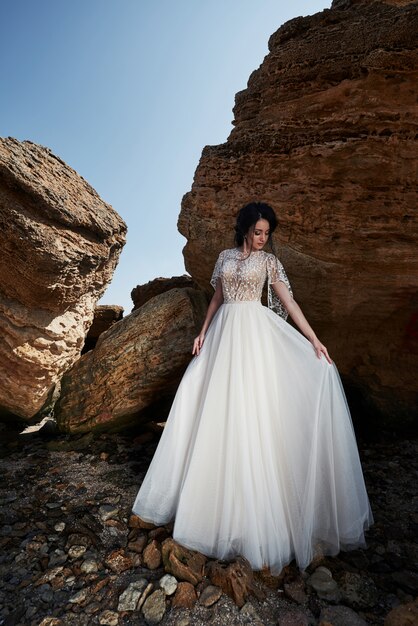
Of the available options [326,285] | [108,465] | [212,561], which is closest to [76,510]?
[108,465]

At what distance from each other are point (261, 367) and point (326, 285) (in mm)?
1954

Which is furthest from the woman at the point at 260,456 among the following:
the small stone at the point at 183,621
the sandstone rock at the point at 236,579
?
the small stone at the point at 183,621

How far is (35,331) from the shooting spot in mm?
4812

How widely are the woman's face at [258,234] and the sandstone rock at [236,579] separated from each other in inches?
112

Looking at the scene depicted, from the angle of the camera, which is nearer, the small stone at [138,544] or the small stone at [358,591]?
the small stone at [358,591]

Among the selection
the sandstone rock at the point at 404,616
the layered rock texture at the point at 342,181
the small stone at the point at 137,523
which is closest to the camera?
the sandstone rock at the point at 404,616

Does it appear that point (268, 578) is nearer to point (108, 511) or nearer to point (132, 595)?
point (132, 595)

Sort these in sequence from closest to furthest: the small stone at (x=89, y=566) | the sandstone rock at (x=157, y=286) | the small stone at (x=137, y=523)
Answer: the small stone at (x=89, y=566)
the small stone at (x=137, y=523)
the sandstone rock at (x=157, y=286)

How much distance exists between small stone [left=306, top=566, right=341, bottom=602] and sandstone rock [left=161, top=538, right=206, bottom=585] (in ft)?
2.60

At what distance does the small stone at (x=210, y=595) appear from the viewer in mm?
2346

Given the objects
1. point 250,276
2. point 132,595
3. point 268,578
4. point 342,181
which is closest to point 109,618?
point 132,595

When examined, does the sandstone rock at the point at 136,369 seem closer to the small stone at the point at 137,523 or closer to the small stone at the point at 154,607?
the small stone at the point at 137,523

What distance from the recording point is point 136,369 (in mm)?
4770

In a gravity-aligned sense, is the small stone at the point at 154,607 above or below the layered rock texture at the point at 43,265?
below
